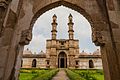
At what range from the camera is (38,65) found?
43500 millimetres

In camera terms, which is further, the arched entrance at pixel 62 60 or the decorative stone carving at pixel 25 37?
the arched entrance at pixel 62 60

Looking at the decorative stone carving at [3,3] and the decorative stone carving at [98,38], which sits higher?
the decorative stone carving at [3,3]

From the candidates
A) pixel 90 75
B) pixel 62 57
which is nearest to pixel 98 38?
pixel 90 75

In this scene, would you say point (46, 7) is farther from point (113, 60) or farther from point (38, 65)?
A: point (38, 65)

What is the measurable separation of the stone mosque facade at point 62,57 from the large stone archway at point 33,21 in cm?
3606

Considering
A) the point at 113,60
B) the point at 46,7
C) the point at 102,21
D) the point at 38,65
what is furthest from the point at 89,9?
the point at 38,65

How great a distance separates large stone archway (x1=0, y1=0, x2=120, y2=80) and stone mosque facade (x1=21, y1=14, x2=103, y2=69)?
36065 millimetres

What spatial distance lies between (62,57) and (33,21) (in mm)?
37777

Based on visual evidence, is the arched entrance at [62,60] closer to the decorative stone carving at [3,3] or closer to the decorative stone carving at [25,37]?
the decorative stone carving at [25,37]

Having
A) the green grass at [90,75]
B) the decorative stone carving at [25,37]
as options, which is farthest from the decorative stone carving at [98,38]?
the green grass at [90,75]

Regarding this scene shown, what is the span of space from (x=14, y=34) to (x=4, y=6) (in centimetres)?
94

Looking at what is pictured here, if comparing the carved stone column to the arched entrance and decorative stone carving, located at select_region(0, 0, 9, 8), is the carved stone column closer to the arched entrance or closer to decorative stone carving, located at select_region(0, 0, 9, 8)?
decorative stone carving, located at select_region(0, 0, 9, 8)

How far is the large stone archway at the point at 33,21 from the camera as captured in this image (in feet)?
16.8

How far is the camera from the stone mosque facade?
42531 mm
